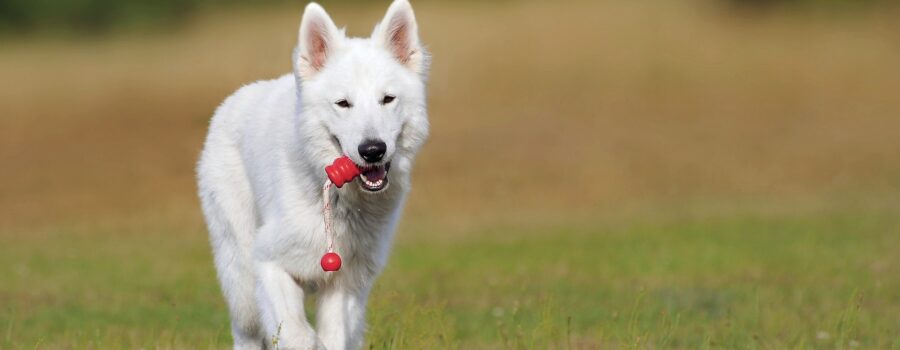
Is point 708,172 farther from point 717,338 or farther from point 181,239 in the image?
point 717,338

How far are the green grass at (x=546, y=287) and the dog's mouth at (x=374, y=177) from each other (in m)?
1.16

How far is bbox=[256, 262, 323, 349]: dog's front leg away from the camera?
6520 millimetres

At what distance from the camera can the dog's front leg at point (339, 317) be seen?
678 centimetres

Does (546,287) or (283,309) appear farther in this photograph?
(546,287)

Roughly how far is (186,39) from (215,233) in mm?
27211

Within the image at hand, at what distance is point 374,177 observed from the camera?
6297 mm

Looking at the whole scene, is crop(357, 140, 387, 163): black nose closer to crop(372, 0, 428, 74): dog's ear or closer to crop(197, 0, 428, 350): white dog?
crop(197, 0, 428, 350): white dog

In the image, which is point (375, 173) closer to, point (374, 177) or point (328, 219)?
point (374, 177)

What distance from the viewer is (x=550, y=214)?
795 inches

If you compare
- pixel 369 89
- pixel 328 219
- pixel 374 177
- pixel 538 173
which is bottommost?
pixel 538 173

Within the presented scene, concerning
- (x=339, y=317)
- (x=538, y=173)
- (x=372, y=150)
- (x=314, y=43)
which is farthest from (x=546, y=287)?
(x=538, y=173)

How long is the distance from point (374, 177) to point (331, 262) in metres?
0.49

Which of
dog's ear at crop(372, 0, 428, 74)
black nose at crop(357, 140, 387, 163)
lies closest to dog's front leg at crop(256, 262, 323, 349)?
black nose at crop(357, 140, 387, 163)

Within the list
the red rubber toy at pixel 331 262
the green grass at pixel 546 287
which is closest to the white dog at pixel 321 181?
the red rubber toy at pixel 331 262
